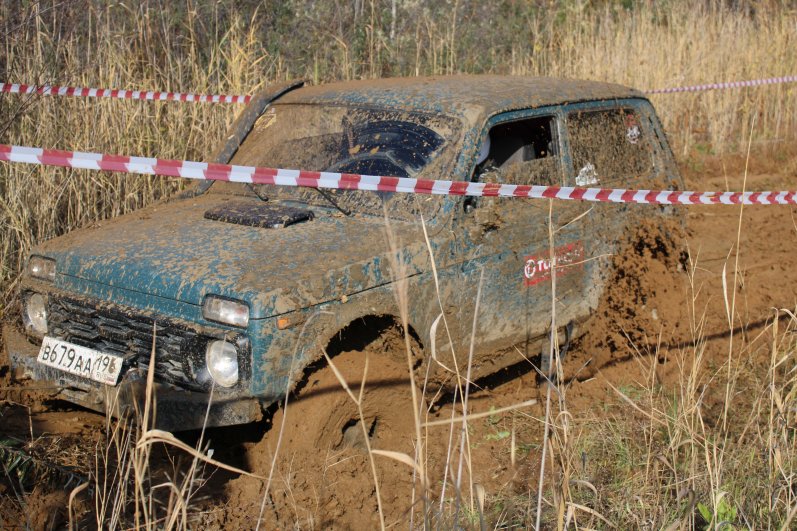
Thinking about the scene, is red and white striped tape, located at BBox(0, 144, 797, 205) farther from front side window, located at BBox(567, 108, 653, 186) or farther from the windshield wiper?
front side window, located at BBox(567, 108, 653, 186)

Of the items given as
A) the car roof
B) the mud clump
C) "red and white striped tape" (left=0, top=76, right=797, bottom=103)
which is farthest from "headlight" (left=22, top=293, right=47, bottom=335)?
the mud clump

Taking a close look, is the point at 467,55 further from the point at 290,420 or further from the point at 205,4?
the point at 290,420

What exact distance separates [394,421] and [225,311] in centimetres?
111

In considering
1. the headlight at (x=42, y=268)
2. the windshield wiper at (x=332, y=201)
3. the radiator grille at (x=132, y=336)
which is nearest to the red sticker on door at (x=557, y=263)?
the windshield wiper at (x=332, y=201)

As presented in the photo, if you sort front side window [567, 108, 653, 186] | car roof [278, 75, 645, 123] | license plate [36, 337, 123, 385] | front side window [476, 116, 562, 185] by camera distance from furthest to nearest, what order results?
1. front side window [567, 108, 653, 186]
2. front side window [476, 116, 562, 185]
3. car roof [278, 75, 645, 123]
4. license plate [36, 337, 123, 385]

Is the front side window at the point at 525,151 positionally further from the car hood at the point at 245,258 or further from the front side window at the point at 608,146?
the car hood at the point at 245,258

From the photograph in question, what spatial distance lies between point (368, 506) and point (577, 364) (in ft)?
6.31

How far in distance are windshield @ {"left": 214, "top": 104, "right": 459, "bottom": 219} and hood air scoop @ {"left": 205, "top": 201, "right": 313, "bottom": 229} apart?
0.18 meters

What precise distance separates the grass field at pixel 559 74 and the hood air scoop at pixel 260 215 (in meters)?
1.14

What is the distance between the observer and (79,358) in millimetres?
3832

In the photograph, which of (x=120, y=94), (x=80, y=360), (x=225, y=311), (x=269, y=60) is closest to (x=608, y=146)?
(x=225, y=311)

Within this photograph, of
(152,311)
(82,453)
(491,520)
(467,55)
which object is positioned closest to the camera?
(491,520)

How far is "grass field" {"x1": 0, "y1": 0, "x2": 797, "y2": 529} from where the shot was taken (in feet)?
10.6

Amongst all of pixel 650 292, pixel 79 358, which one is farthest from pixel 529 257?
pixel 79 358
